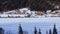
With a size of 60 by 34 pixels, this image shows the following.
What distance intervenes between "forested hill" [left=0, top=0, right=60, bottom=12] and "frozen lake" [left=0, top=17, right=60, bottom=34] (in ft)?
0.31

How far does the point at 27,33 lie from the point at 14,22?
5.6 inches

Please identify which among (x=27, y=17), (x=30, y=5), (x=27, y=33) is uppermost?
(x=30, y=5)

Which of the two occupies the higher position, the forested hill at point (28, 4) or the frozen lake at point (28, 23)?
the forested hill at point (28, 4)

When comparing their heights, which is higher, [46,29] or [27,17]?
[27,17]

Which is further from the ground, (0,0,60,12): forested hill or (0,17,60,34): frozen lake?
(0,0,60,12): forested hill

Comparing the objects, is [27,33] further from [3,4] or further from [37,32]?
[3,4]

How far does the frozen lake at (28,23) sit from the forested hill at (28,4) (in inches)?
3.7

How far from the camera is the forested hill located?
75cm

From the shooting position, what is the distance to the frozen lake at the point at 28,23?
756 millimetres

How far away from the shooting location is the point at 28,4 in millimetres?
764

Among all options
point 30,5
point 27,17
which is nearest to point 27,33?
point 27,17

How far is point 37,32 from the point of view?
776 millimetres

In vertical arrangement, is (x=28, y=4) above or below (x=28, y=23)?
above

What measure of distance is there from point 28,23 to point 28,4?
16 cm
